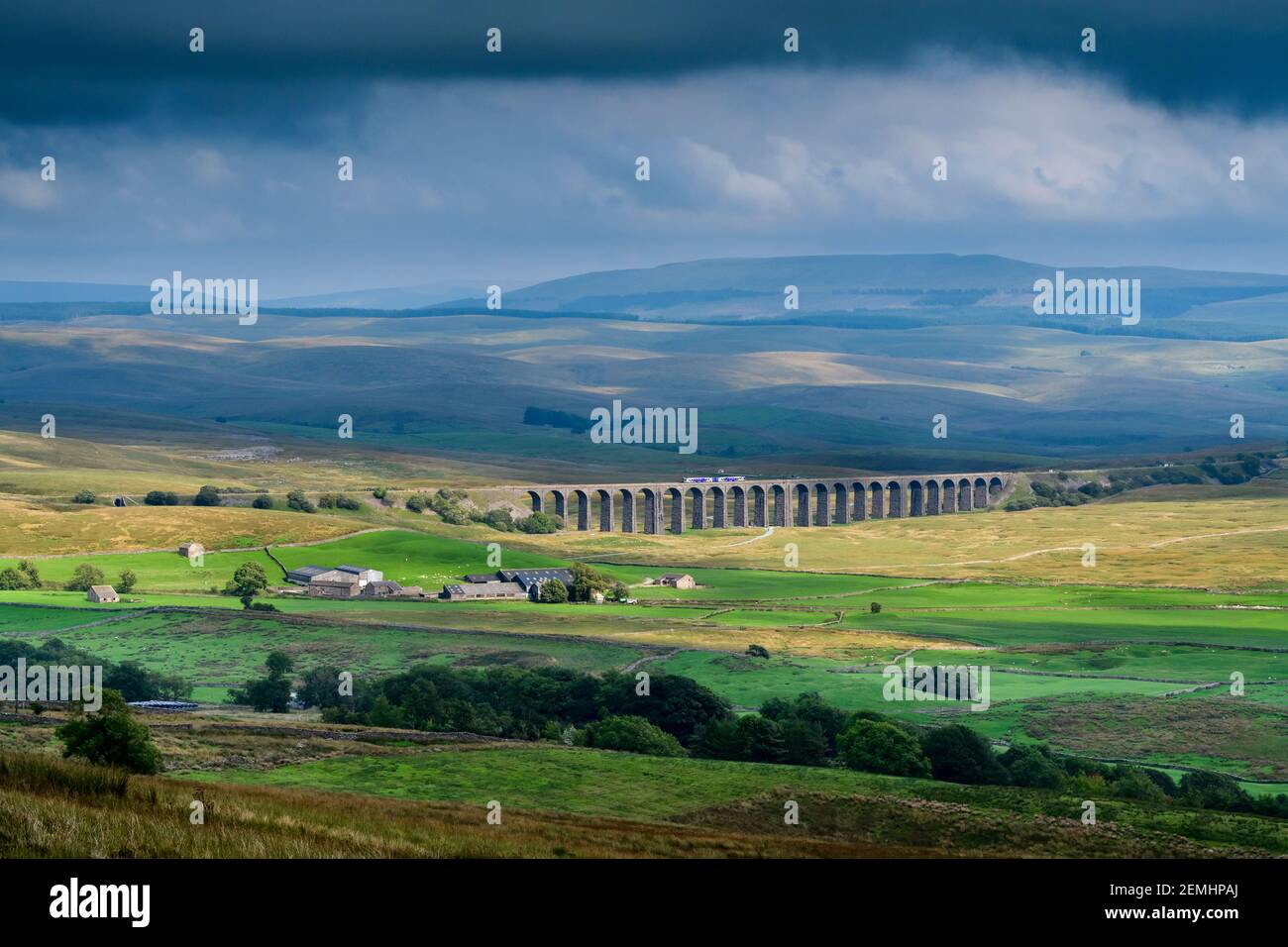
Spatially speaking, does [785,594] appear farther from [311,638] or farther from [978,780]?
[978,780]

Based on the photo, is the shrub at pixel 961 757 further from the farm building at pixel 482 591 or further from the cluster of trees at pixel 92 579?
the cluster of trees at pixel 92 579

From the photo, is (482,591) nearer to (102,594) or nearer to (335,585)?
(335,585)

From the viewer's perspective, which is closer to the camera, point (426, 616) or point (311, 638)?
point (311, 638)

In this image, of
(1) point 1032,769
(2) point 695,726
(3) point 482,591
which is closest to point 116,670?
(2) point 695,726

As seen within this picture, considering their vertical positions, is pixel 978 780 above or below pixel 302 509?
below

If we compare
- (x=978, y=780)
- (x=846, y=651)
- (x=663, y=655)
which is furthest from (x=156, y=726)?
(x=846, y=651)

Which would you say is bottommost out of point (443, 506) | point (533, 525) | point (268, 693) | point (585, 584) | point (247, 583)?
point (268, 693)
